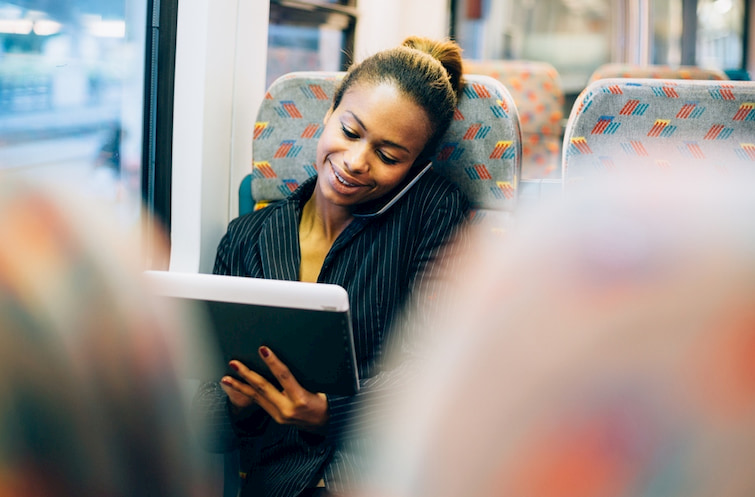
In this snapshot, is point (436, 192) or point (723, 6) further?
point (723, 6)

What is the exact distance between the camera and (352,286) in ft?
4.25

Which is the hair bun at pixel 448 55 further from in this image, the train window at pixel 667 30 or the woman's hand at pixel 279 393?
the train window at pixel 667 30

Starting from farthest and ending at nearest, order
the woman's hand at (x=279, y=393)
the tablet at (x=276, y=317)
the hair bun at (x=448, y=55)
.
Answer: the hair bun at (x=448, y=55)
the woman's hand at (x=279, y=393)
the tablet at (x=276, y=317)

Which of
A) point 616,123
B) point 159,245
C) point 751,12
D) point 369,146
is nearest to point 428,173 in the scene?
point 369,146

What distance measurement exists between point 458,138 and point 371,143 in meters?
0.23

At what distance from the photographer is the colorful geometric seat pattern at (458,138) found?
4.70ft

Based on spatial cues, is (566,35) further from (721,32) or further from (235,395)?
(235,395)

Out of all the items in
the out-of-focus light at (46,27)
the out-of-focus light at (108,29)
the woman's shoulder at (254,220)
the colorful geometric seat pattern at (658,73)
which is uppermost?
the colorful geometric seat pattern at (658,73)

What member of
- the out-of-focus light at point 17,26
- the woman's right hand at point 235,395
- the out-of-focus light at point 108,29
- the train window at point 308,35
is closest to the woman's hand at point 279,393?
the woman's right hand at point 235,395

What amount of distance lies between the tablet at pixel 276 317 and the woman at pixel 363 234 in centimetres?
20

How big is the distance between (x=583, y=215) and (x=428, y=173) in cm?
86

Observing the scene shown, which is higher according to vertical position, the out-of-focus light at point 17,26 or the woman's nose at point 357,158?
the out-of-focus light at point 17,26

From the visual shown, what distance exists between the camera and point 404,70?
51.9 inches

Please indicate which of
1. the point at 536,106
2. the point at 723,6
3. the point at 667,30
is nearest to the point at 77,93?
the point at 536,106
